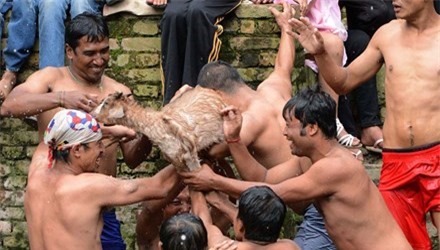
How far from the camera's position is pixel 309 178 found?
830 cm

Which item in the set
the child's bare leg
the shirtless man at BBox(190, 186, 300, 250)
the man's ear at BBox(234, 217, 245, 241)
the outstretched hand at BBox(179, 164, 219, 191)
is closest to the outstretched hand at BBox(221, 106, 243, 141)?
the outstretched hand at BBox(179, 164, 219, 191)

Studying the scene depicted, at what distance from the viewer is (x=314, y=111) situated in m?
8.33

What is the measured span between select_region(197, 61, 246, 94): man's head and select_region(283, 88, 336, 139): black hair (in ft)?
3.09

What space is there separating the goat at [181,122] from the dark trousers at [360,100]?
2998mm

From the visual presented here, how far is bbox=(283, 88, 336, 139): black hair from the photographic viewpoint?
834 centimetres

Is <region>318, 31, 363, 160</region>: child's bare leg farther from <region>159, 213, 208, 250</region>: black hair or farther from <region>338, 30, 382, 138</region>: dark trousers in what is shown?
<region>159, 213, 208, 250</region>: black hair

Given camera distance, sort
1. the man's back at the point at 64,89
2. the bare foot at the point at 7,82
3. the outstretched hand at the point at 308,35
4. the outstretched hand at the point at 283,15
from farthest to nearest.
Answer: the bare foot at the point at 7,82 → the outstretched hand at the point at 283,15 → the man's back at the point at 64,89 → the outstretched hand at the point at 308,35

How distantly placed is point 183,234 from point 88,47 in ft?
7.60

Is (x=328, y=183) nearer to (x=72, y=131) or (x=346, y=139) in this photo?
(x=72, y=131)

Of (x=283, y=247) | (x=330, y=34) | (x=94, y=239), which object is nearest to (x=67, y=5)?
(x=330, y=34)

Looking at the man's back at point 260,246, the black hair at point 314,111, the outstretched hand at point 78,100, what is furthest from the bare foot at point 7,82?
the man's back at point 260,246

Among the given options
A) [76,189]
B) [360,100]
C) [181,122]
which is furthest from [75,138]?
[360,100]

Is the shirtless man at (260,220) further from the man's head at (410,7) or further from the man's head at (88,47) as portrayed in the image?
the man's head at (88,47)

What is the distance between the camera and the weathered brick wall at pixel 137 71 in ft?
35.8
